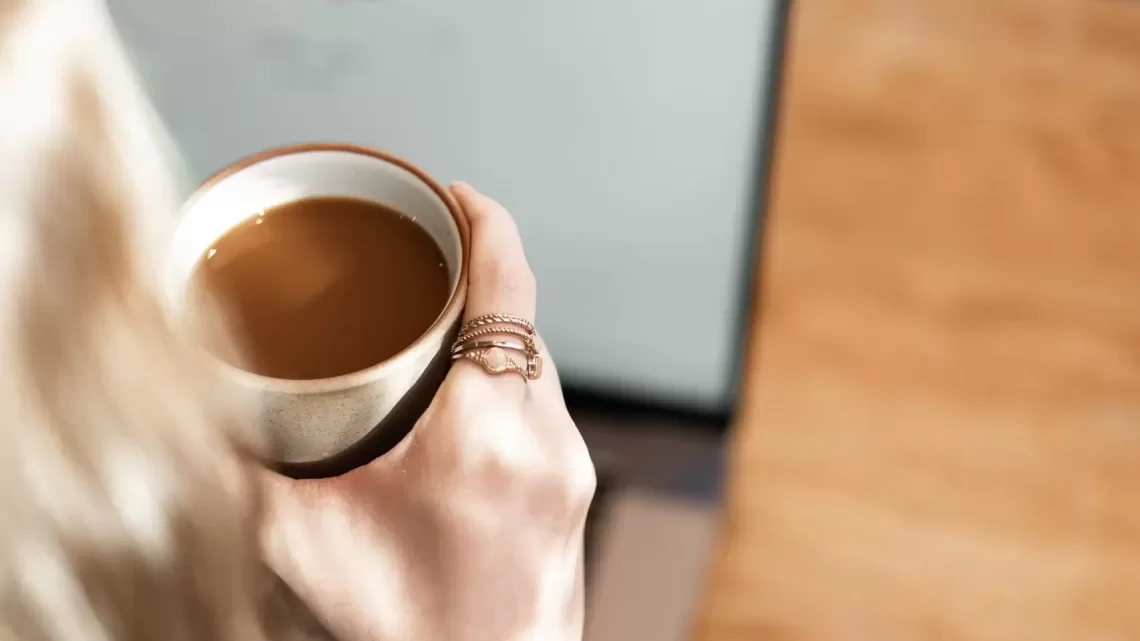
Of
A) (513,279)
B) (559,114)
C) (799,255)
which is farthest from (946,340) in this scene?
(513,279)

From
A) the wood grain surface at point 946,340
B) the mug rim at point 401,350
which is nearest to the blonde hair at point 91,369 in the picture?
the mug rim at point 401,350

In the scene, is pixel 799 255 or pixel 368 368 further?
pixel 799 255

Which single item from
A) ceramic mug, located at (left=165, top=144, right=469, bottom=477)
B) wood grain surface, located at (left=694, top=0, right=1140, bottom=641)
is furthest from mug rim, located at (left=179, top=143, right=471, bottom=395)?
wood grain surface, located at (left=694, top=0, right=1140, bottom=641)

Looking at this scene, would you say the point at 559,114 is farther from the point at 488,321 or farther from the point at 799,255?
the point at 799,255

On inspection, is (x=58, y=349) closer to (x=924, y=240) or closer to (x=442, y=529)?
(x=442, y=529)

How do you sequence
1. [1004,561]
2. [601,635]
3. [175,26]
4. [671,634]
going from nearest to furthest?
1. [175,26]
2. [601,635]
3. [671,634]
4. [1004,561]

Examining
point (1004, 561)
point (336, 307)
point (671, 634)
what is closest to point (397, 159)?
point (336, 307)

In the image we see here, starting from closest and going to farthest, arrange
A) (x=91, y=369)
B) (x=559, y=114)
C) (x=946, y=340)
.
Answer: (x=91, y=369) < (x=559, y=114) < (x=946, y=340)

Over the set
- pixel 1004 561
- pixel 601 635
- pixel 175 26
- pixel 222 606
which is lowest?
pixel 1004 561
